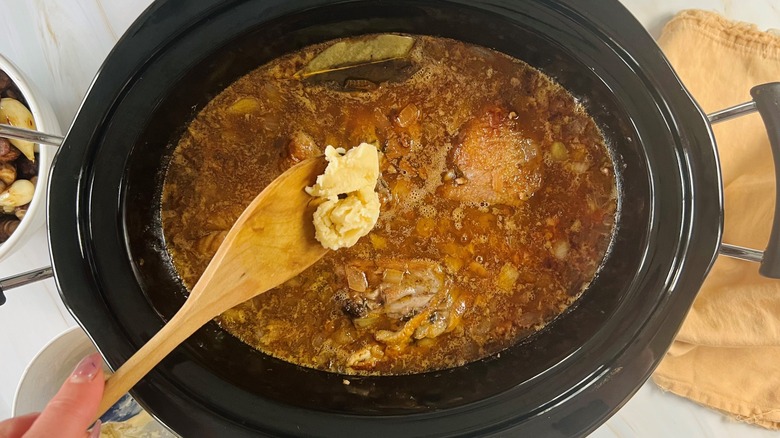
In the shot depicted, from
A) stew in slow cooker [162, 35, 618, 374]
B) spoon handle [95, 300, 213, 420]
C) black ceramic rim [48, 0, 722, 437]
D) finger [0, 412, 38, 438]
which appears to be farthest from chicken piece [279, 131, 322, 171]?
finger [0, 412, 38, 438]

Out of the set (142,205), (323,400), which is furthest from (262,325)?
(142,205)

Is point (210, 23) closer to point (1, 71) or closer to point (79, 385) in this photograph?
point (1, 71)

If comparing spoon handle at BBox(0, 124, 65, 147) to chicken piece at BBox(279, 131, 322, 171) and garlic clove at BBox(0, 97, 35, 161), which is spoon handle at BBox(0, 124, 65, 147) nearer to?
garlic clove at BBox(0, 97, 35, 161)

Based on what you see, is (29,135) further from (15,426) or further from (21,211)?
(15,426)

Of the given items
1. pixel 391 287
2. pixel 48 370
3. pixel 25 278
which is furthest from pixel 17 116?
pixel 391 287

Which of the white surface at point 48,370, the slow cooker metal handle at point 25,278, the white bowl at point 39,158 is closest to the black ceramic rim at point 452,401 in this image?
the slow cooker metal handle at point 25,278

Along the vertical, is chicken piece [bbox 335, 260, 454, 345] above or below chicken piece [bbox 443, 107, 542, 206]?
below
